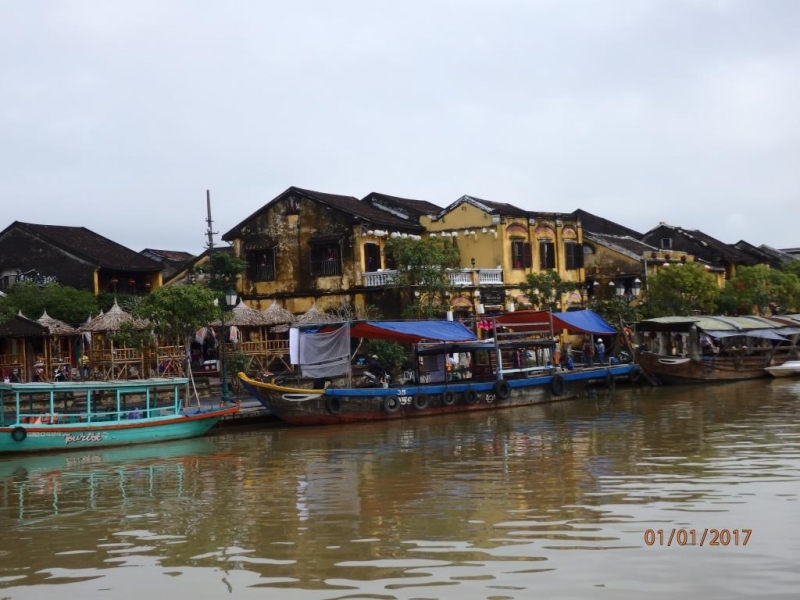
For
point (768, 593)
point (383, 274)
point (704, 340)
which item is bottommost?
point (768, 593)

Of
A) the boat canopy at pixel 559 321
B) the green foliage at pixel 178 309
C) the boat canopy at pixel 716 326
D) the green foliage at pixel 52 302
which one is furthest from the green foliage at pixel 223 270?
the boat canopy at pixel 716 326

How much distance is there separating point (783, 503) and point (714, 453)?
4.61 meters

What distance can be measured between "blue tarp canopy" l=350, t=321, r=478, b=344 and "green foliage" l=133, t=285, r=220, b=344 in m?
4.17

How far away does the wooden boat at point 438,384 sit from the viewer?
24.1m

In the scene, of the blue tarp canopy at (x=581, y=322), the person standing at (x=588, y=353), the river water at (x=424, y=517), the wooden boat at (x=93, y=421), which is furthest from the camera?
the person standing at (x=588, y=353)

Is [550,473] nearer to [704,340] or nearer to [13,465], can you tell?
[13,465]

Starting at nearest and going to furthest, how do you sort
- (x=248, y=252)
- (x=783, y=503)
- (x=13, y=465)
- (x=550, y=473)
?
(x=783, y=503)
(x=550, y=473)
(x=13, y=465)
(x=248, y=252)

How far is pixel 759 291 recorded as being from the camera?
43062 millimetres

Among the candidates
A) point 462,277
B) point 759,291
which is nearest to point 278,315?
point 462,277

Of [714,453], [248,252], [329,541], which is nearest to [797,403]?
[714,453]

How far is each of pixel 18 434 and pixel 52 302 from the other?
1414cm

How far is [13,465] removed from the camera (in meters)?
18.9

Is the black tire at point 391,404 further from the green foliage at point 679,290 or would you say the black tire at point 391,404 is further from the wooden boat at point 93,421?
the green foliage at point 679,290
